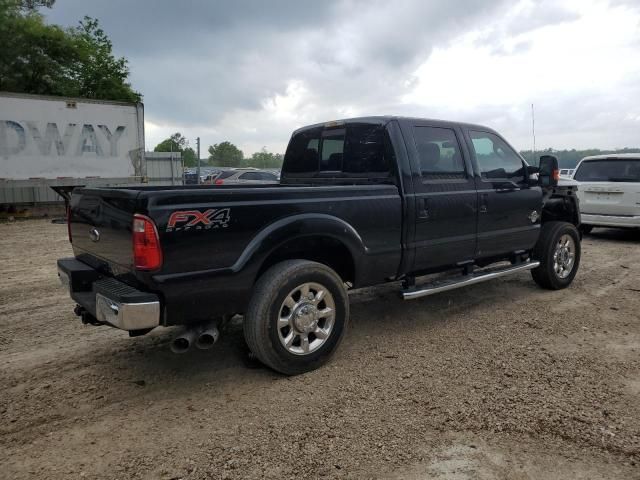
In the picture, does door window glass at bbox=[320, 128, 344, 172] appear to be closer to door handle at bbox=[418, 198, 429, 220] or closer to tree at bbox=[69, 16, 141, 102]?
door handle at bbox=[418, 198, 429, 220]

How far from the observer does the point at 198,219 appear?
3.01 m

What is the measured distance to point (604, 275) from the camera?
6.70 metres

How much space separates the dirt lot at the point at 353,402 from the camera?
2541 mm

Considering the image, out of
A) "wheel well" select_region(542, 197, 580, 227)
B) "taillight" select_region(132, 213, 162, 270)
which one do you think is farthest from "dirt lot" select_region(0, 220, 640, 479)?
"wheel well" select_region(542, 197, 580, 227)

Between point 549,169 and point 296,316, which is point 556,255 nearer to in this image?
point 549,169

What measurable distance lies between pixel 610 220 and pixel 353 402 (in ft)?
27.3

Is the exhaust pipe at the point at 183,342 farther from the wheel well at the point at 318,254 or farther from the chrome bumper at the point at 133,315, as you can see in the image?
the wheel well at the point at 318,254

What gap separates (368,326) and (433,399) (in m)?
1.54

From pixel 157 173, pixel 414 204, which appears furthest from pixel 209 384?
pixel 157 173

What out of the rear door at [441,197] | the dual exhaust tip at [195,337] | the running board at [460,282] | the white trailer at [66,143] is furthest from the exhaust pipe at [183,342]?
the white trailer at [66,143]

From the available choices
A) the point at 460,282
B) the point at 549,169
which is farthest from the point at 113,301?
the point at 549,169

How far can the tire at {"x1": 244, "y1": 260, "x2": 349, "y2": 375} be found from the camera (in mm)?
3287

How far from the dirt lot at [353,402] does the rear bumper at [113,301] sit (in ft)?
1.96

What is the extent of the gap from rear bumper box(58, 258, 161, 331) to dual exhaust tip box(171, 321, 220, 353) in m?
0.27
